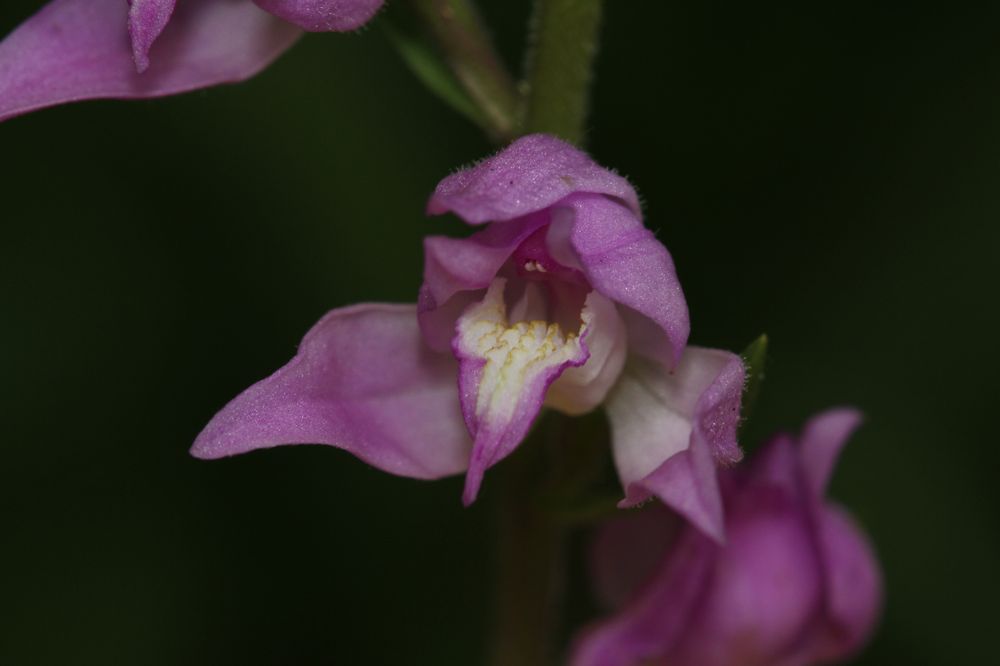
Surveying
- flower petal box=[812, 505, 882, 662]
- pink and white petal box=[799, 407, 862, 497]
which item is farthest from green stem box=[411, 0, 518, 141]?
flower petal box=[812, 505, 882, 662]

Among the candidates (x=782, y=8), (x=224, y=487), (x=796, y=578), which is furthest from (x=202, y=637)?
(x=782, y=8)

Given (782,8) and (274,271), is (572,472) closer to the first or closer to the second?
(274,271)

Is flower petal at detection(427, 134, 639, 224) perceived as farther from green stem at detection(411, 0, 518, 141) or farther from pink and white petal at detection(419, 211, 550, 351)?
green stem at detection(411, 0, 518, 141)

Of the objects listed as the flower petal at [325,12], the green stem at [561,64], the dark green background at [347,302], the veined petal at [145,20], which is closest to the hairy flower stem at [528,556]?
the green stem at [561,64]

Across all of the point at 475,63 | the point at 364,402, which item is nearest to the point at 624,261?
the point at 364,402

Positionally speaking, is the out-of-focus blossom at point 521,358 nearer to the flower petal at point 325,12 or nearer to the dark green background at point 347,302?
the flower petal at point 325,12

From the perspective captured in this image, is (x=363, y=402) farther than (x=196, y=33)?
No
